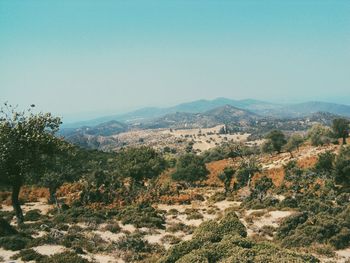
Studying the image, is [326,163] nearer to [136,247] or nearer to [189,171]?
[189,171]

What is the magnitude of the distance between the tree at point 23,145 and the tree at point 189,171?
3196 cm

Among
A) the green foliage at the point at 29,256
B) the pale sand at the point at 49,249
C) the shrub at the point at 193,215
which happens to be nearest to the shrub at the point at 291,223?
the shrub at the point at 193,215

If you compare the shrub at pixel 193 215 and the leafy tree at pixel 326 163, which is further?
the leafy tree at pixel 326 163

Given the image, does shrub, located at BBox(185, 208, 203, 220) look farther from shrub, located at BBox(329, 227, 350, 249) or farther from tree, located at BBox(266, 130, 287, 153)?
tree, located at BBox(266, 130, 287, 153)

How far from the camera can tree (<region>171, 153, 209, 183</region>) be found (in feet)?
203

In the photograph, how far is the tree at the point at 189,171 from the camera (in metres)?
62.0

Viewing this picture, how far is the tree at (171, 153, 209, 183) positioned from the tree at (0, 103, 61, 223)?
32.0 metres

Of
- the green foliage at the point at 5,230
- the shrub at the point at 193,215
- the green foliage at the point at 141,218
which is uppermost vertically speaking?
the green foliage at the point at 5,230

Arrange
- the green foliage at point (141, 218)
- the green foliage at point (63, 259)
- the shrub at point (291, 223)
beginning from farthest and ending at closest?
the green foliage at point (141, 218), the shrub at point (291, 223), the green foliage at point (63, 259)

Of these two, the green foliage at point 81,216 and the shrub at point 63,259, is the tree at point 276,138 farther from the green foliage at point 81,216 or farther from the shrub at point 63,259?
the shrub at point 63,259

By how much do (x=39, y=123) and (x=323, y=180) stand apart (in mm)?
33992

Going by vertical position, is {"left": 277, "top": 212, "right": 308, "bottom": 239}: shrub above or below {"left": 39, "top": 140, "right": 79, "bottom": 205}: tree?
below

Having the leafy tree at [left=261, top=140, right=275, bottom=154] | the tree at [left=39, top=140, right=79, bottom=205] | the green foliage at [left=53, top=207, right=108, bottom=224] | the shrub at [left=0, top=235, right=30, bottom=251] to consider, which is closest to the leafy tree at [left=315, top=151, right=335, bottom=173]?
the green foliage at [left=53, top=207, right=108, bottom=224]

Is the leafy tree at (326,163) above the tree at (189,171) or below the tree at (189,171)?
above
